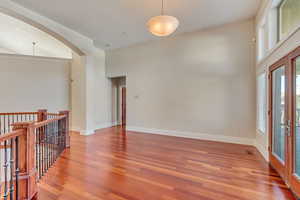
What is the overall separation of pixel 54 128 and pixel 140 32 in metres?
4.06

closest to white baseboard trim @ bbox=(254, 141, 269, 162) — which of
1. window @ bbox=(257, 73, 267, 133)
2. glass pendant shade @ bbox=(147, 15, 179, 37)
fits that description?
window @ bbox=(257, 73, 267, 133)

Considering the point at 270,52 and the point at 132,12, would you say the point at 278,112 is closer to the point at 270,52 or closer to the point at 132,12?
the point at 270,52

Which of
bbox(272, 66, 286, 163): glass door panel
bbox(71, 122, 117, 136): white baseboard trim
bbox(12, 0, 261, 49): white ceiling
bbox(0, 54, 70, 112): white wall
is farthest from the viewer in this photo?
bbox(0, 54, 70, 112): white wall

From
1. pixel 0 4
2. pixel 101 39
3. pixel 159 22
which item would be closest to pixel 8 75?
pixel 0 4

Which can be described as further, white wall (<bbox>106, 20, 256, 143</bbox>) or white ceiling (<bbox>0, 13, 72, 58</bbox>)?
white ceiling (<bbox>0, 13, 72, 58</bbox>)

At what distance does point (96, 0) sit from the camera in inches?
150

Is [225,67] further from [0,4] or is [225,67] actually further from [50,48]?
[50,48]

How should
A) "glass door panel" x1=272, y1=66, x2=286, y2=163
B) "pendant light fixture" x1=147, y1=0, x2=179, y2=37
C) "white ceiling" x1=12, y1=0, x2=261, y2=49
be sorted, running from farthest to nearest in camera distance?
"white ceiling" x1=12, y1=0, x2=261, y2=49 → "pendant light fixture" x1=147, y1=0, x2=179, y2=37 → "glass door panel" x1=272, y1=66, x2=286, y2=163

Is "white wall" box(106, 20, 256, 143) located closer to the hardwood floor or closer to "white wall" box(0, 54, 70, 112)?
the hardwood floor

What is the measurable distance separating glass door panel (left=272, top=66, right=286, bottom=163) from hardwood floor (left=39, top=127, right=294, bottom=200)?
1.42 ft

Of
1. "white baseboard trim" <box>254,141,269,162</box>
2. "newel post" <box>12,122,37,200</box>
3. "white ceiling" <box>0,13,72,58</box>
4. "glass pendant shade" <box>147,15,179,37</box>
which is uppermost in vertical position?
"white ceiling" <box>0,13,72,58</box>

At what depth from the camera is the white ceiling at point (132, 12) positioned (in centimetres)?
386

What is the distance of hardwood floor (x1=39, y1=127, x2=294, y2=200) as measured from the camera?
222 centimetres

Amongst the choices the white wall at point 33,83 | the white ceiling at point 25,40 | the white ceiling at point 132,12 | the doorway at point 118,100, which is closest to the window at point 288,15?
the white ceiling at point 132,12
